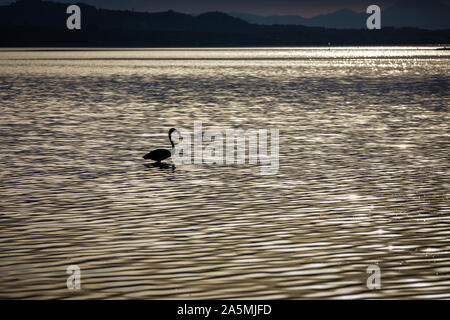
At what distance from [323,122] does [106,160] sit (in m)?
19.6

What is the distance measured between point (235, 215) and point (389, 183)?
23.2ft

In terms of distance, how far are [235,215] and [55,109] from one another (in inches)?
1524

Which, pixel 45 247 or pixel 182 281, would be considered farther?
pixel 45 247

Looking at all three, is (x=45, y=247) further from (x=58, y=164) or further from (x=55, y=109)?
(x=55, y=109)

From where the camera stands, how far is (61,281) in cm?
1436

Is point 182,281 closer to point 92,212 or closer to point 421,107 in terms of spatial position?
point 92,212

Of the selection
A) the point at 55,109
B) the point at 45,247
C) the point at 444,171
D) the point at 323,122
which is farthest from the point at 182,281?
the point at 55,109

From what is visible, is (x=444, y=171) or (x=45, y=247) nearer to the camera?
(x=45, y=247)

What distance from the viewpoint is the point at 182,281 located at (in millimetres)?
14344
